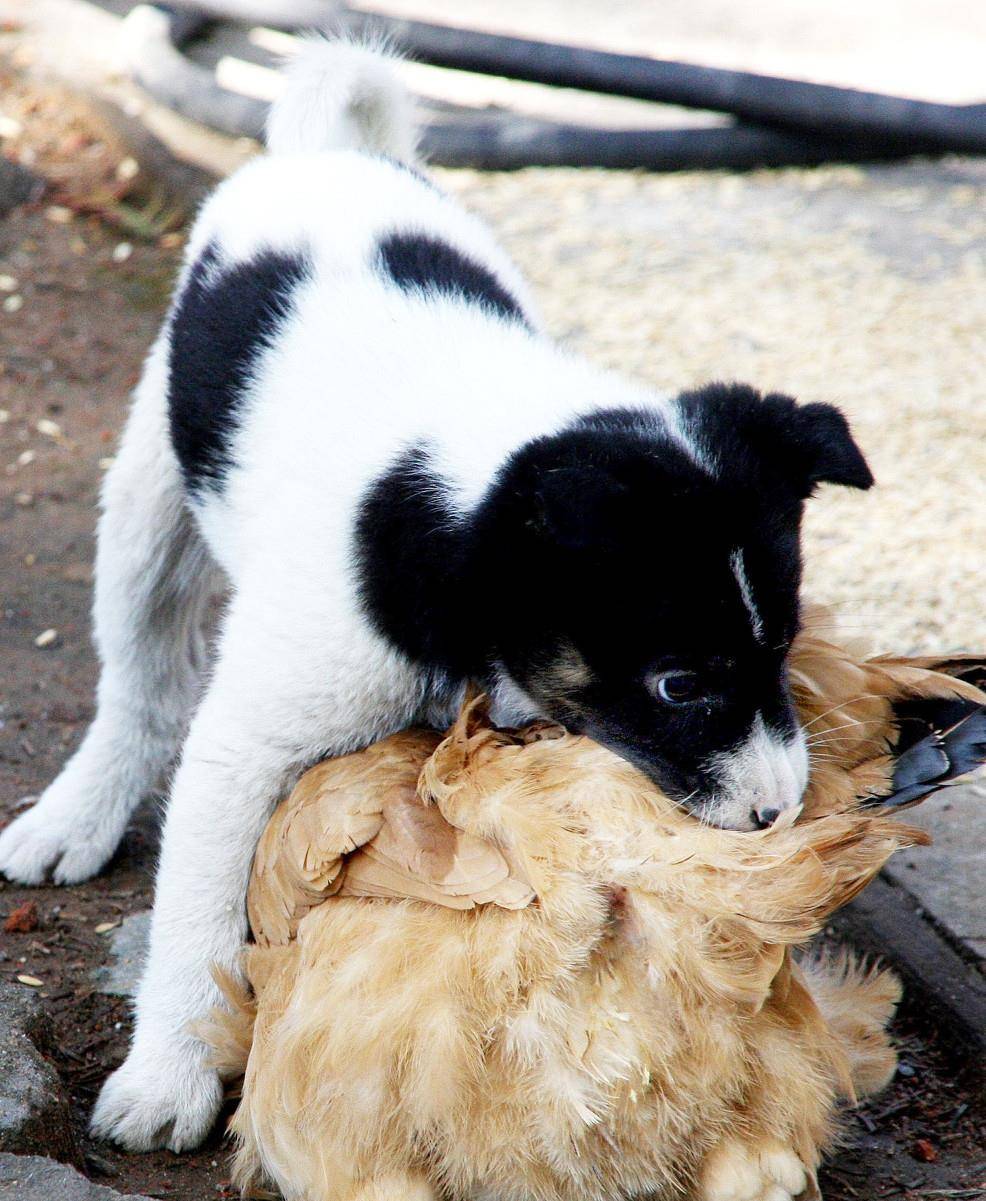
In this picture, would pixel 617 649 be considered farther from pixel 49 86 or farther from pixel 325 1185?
pixel 49 86

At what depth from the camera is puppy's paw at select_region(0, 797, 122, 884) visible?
12.8ft

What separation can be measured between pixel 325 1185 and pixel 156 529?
2.10 meters

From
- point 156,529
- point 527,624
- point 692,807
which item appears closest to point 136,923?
point 156,529

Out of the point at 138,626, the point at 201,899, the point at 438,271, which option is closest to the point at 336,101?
the point at 438,271

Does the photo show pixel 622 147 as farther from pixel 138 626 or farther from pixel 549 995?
pixel 549 995

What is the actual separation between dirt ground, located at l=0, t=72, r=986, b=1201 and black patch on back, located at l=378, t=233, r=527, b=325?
5.66ft

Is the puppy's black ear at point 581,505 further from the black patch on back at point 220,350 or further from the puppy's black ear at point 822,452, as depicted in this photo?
the black patch on back at point 220,350

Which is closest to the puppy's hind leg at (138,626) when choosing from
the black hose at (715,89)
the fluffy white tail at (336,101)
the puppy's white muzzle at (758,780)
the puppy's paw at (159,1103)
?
the fluffy white tail at (336,101)

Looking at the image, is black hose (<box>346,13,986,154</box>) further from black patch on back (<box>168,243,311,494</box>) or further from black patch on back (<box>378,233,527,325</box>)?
black patch on back (<box>168,243,311,494</box>)

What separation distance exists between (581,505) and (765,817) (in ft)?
2.17

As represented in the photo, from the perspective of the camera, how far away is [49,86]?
893 cm

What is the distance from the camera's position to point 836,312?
23.0 ft

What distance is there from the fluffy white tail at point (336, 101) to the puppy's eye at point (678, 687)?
2.41 meters

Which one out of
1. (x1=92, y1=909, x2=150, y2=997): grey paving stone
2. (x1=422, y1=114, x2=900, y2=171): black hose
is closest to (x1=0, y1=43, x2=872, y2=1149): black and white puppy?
(x1=92, y1=909, x2=150, y2=997): grey paving stone
